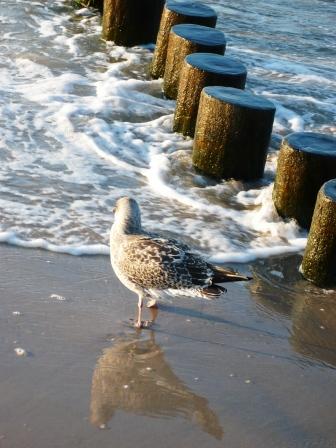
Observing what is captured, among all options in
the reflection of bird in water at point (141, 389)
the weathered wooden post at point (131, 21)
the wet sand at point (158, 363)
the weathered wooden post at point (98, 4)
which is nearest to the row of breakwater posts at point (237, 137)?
the wet sand at point (158, 363)

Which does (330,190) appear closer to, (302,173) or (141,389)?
(302,173)

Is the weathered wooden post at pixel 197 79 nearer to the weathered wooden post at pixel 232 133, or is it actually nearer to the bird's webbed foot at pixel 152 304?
the weathered wooden post at pixel 232 133

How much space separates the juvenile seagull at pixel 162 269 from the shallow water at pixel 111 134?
0.91 metres

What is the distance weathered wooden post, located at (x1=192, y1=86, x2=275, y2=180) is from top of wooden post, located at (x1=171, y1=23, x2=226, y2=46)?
149 cm

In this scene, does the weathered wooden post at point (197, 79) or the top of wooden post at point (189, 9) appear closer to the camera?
the weathered wooden post at point (197, 79)

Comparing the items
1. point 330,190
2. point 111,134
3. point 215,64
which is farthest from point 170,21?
point 330,190

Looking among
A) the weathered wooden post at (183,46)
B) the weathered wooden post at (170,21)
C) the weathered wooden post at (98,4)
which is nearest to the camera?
the weathered wooden post at (183,46)

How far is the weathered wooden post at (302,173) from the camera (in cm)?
657

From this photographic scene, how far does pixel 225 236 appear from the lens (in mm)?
6469

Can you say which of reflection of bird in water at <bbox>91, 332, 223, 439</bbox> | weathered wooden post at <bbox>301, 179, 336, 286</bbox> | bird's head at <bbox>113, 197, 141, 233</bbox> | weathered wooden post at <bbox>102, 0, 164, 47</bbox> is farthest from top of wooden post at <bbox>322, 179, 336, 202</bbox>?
weathered wooden post at <bbox>102, 0, 164, 47</bbox>

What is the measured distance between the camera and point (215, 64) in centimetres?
828

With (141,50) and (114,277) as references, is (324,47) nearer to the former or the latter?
(141,50)

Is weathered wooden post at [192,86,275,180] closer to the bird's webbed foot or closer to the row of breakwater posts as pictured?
Answer: the row of breakwater posts

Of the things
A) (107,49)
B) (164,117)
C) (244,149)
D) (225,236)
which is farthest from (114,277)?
(107,49)
